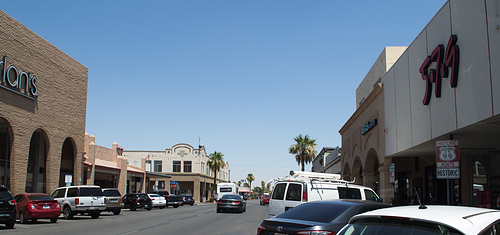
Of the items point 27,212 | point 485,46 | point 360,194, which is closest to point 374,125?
point 360,194

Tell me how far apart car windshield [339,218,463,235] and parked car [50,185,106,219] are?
2171 centimetres

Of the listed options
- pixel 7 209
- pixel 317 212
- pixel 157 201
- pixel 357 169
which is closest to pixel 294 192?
pixel 317 212

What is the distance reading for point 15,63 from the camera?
26891 mm

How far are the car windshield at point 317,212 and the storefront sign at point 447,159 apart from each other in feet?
16.1

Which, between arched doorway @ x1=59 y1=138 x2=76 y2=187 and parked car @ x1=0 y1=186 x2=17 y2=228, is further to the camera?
arched doorway @ x1=59 y1=138 x2=76 y2=187

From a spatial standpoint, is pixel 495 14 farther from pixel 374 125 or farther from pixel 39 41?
pixel 39 41

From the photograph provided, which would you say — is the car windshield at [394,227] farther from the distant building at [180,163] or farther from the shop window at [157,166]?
the shop window at [157,166]

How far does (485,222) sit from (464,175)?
19086mm

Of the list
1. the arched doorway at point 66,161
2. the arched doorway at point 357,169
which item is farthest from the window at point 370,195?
the arched doorway at point 66,161

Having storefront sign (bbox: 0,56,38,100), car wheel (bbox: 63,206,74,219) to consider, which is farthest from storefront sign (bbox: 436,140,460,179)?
storefront sign (bbox: 0,56,38,100)

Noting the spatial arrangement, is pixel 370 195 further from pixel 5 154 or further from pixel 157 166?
pixel 157 166

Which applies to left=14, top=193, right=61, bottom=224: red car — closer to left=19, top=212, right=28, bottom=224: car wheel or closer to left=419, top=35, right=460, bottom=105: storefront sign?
left=19, top=212, right=28, bottom=224: car wheel

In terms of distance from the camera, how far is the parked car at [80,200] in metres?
24.2

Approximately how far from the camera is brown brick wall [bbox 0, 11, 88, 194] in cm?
2645
